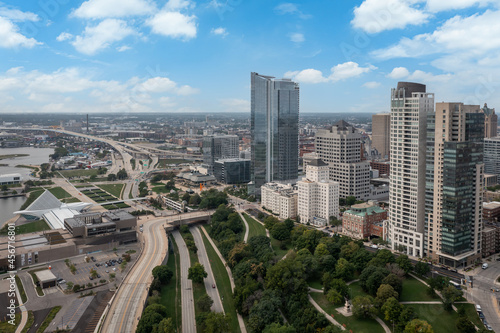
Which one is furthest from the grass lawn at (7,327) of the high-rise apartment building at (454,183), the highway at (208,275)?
the high-rise apartment building at (454,183)

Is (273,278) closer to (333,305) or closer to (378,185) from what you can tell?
(333,305)

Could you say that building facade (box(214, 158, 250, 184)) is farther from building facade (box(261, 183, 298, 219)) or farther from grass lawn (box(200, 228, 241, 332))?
grass lawn (box(200, 228, 241, 332))

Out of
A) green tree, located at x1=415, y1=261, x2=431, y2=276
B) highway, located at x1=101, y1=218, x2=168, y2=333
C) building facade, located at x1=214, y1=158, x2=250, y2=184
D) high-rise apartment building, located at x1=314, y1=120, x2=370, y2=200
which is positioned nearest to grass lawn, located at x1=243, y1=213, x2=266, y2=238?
highway, located at x1=101, y1=218, x2=168, y2=333

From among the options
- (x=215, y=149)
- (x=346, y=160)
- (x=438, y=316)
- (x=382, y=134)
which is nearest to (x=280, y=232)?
(x=438, y=316)

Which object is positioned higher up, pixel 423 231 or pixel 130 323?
pixel 423 231

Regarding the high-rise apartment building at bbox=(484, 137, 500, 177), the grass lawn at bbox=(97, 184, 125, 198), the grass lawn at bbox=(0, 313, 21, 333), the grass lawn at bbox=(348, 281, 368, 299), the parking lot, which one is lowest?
the grass lawn at bbox=(0, 313, 21, 333)

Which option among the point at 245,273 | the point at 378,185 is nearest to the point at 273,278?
the point at 245,273
